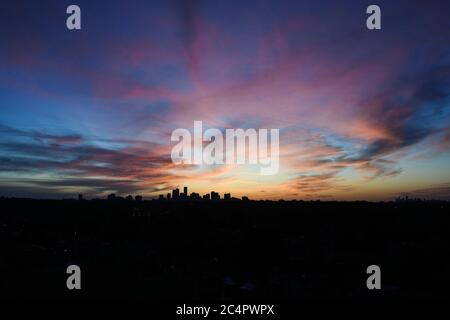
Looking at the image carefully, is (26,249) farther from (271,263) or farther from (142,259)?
(271,263)

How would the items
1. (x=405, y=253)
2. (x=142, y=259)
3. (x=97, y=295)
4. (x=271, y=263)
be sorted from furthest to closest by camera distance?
1. (x=405, y=253)
2. (x=271, y=263)
3. (x=142, y=259)
4. (x=97, y=295)
